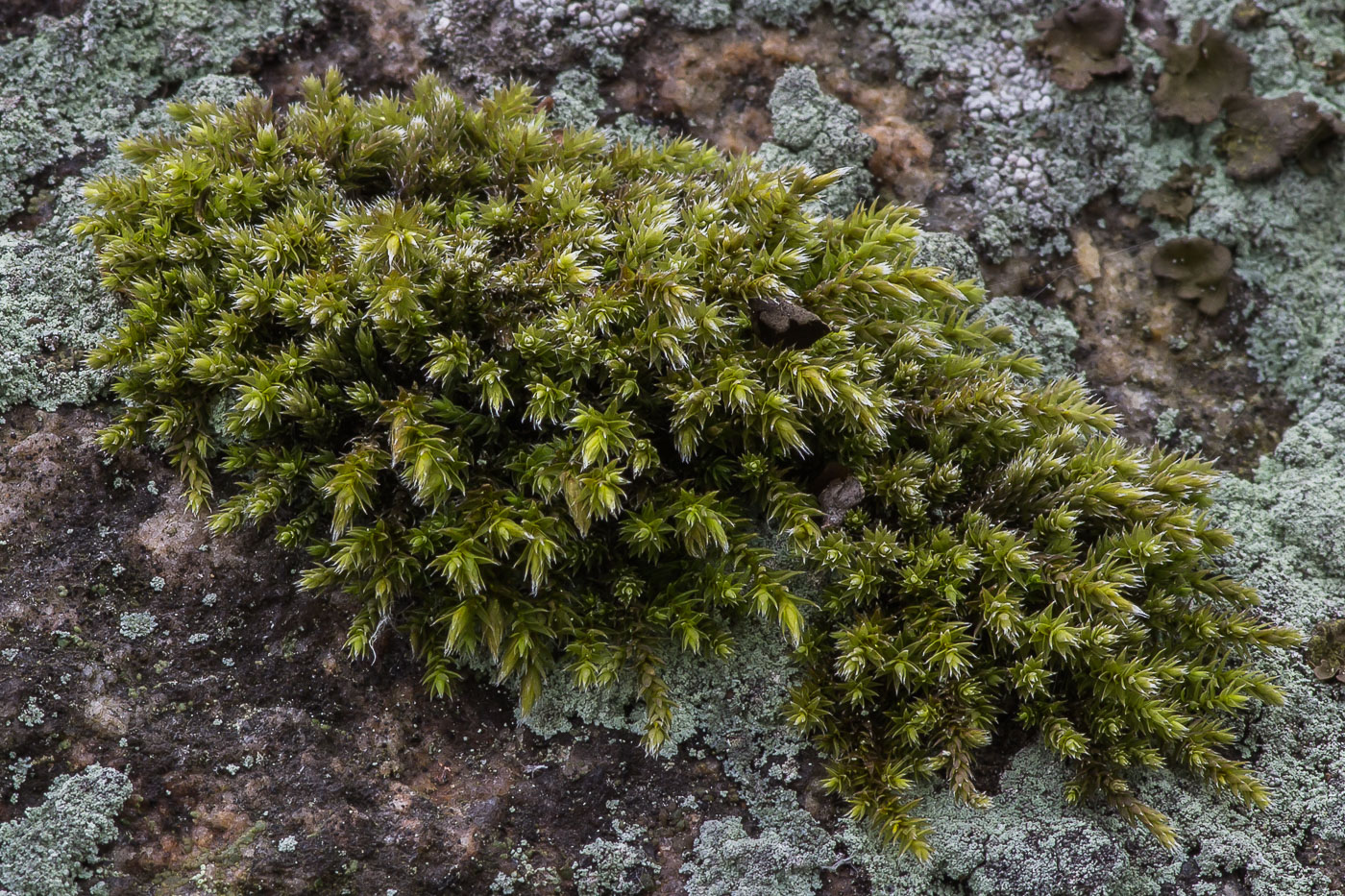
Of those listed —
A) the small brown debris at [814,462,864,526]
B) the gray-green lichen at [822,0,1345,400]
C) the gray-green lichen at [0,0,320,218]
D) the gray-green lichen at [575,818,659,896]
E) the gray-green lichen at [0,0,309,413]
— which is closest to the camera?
the gray-green lichen at [575,818,659,896]

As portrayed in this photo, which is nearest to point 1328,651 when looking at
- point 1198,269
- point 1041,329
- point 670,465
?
point 1041,329

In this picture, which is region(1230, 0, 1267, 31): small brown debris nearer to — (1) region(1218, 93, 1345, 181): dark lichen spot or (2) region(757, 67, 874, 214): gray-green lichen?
(1) region(1218, 93, 1345, 181): dark lichen spot

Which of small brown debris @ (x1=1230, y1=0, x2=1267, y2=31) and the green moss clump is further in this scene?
small brown debris @ (x1=1230, y1=0, x2=1267, y2=31)

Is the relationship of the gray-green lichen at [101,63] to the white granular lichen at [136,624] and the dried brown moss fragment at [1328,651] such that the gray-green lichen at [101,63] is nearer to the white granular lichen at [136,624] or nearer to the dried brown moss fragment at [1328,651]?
the white granular lichen at [136,624]

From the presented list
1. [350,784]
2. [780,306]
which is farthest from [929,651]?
[350,784]

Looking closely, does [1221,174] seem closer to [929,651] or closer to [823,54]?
[823,54]

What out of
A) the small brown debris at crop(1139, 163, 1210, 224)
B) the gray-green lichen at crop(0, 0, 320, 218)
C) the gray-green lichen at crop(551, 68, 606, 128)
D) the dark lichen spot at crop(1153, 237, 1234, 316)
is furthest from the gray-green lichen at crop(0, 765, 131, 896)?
the small brown debris at crop(1139, 163, 1210, 224)

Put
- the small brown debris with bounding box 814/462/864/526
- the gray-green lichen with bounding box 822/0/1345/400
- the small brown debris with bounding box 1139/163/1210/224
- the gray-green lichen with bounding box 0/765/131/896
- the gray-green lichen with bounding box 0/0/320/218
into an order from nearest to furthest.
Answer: the gray-green lichen with bounding box 0/765/131/896, the small brown debris with bounding box 814/462/864/526, the gray-green lichen with bounding box 0/0/320/218, the gray-green lichen with bounding box 822/0/1345/400, the small brown debris with bounding box 1139/163/1210/224

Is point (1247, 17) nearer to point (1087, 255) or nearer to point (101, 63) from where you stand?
point (1087, 255)
